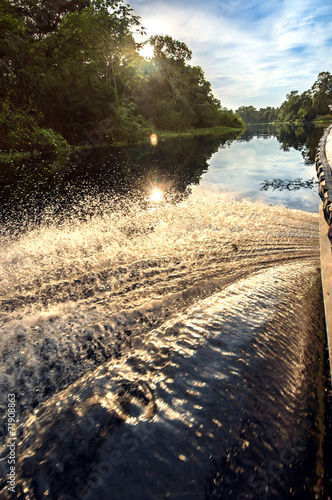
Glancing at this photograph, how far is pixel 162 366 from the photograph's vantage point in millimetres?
2062

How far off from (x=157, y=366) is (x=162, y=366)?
43 mm

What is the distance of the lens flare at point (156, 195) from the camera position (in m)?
7.69

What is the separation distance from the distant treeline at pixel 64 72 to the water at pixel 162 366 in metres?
17.9

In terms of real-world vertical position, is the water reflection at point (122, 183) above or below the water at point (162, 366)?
above

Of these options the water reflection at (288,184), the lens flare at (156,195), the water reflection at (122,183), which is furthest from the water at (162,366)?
the water reflection at (288,184)

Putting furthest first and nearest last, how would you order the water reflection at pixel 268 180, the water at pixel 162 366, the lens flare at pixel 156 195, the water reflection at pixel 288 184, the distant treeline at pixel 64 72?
the distant treeline at pixel 64 72, the water reflection at pixel 288 184, the water reflection at pixel 268 180, the lens flare at pixel 156 195, the water at pixel 162 366

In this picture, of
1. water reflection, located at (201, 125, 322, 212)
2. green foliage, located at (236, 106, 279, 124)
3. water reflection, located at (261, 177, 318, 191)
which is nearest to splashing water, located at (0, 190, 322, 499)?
water reflection, located at (201, 125, 322, 212)

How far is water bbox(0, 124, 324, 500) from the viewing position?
4.63 ft

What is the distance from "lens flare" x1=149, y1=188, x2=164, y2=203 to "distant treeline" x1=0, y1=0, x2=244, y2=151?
14.0m

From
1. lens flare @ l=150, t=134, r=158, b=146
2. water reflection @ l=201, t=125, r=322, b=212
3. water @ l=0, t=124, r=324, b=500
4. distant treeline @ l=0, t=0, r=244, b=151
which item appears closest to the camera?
water @ l=0, t=124, r=324, b=500

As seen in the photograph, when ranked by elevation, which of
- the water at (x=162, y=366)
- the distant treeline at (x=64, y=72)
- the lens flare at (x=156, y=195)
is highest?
the distant treeline at (x=64, y=72)

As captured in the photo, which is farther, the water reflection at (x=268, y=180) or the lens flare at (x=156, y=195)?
the water reflection at (x=268, y=180)

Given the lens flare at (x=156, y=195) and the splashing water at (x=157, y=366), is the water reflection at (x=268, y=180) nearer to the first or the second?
the lens flare at (x=156, y=195)

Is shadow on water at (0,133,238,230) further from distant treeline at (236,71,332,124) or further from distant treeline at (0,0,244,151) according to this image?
distant treeline at (236,71,332,124)
